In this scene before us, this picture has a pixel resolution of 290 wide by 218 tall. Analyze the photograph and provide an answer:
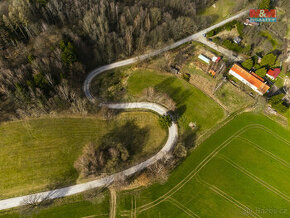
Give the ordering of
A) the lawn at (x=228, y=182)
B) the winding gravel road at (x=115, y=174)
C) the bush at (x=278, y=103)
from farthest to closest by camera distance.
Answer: the bush at (x=278, y=103) < the lawn at (x=228, y=182) < the winding gravel road at (x=115, y=174)

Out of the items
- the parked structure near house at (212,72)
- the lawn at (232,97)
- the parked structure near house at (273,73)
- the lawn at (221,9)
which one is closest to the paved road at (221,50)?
the parked structure near house at (273,73)

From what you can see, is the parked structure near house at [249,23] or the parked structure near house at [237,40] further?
the parked structure near house at [249,23]

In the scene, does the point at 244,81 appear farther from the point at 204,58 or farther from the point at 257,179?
the point at 257,179

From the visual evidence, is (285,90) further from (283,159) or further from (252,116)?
(283,159)

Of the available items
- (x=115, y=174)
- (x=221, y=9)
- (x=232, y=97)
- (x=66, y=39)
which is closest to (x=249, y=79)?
(x=232, y=97)

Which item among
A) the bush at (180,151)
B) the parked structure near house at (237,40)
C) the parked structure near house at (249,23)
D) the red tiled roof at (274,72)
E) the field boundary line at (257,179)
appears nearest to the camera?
the field boundary line at (257,179)

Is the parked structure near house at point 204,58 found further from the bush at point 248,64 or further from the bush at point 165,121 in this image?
the bush at point 165,121

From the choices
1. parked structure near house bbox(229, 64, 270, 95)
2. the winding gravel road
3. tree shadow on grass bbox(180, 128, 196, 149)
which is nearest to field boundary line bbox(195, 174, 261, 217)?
tree shadow on grass bbox(180, 128, 196, 149)
